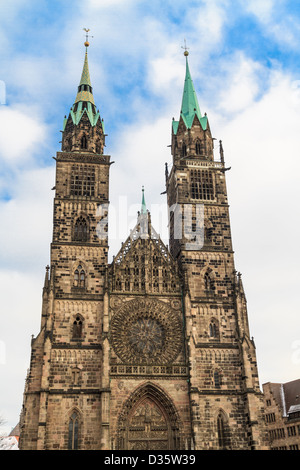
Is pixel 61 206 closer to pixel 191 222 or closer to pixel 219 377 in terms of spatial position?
pixel 191 222

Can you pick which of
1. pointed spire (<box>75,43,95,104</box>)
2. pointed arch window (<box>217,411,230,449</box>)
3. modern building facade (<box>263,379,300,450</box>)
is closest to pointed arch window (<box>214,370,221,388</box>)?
pointed arch window (<box>217,411,230,449</box>)

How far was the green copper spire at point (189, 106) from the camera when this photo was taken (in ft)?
146

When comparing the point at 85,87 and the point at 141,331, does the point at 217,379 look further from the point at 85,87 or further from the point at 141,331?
the point at 85,87

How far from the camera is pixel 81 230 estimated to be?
38812 mm

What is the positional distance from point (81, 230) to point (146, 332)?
9.17 metres

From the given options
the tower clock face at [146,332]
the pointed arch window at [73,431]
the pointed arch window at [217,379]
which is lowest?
the pointed arch window at [73,431]

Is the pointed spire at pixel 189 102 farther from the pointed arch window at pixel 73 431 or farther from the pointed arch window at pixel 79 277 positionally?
the pointed arch window at pixel 73 431

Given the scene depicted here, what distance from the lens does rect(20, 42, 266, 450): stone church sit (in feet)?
107

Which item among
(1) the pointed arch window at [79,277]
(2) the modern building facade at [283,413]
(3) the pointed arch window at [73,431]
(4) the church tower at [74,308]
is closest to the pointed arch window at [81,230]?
(4) the church tower at [74,308]

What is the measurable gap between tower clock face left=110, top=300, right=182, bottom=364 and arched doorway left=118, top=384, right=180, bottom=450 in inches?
88.9

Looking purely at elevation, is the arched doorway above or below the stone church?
below

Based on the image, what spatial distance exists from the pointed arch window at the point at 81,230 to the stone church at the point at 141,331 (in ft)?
0.27

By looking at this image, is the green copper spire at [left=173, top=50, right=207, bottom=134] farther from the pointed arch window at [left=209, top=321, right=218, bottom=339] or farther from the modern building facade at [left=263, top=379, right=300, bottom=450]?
the modern building facade at [left=263, top=379, right=300, bottom=450]

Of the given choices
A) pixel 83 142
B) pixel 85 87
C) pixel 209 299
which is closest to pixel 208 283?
pixel 209 299
